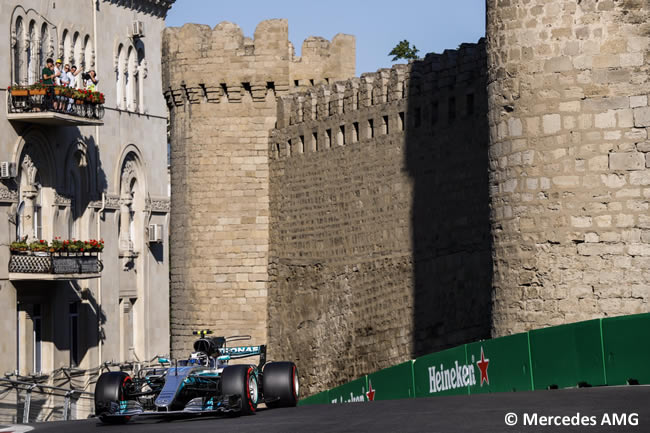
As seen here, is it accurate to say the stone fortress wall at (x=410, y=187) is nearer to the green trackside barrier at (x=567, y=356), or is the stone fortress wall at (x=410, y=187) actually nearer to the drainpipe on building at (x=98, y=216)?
the green trackside barrier at (x=567, y=356)

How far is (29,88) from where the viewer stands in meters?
32.6

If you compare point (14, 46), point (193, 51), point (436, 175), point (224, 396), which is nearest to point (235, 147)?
point (193, 51)

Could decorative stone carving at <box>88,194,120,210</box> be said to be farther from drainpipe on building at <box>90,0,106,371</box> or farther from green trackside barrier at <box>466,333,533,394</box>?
green trackside barrier at <box>466,333,533,394</box>

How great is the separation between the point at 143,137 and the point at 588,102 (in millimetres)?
22451

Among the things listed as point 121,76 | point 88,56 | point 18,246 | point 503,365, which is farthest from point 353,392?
point 121,76

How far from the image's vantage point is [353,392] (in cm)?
2477

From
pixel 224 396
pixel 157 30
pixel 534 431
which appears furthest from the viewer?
pixel 157 30

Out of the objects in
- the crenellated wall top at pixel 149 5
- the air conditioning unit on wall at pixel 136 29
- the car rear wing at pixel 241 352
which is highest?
the crenellated wall top at pixel 149 5

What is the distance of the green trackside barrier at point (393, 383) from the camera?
2155 centimetres

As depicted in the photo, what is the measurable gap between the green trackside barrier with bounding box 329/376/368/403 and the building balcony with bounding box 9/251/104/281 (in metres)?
8.63

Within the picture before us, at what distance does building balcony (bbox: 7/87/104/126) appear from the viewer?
1281 inches

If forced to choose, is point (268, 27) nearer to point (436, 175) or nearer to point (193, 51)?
point (193, 51)

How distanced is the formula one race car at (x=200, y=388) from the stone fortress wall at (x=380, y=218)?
23.0 feet

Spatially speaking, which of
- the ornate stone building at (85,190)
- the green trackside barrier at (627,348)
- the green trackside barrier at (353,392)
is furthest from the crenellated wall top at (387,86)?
the green trackside barrier at (627,348)
